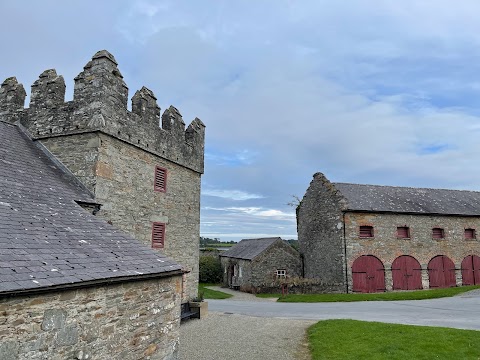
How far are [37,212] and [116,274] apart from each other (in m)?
2.37

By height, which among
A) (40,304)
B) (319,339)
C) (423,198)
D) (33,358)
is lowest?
(319,339)

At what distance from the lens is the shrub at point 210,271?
3847 centimetres

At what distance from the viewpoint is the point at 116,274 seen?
6.50 meters

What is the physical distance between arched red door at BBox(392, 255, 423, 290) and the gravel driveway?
45.9 feet

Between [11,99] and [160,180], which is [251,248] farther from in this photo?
[11,99]

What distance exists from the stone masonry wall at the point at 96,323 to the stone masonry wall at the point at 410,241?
62.4ft

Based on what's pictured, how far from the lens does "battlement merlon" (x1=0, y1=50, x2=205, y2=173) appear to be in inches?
441

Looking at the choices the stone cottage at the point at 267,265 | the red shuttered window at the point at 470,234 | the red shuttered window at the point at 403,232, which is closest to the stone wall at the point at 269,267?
the stone cottage at the point at 267,265

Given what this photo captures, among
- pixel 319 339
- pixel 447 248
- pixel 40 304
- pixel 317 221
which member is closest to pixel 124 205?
pixel 40 304

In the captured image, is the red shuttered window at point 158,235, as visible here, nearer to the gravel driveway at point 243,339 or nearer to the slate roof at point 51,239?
the gravel driveway at point 243,339

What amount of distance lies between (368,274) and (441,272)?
624 cm

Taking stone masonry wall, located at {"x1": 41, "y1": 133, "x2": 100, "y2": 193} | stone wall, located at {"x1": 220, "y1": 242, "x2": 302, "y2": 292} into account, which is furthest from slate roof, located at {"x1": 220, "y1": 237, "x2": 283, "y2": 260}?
stone masonry wall, located at {"x1": 41, "y1": 133, "x2": 100, "y2": 193}

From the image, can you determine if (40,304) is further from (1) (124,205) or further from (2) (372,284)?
(2) (372,284)

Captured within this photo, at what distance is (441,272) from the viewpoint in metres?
26.3
